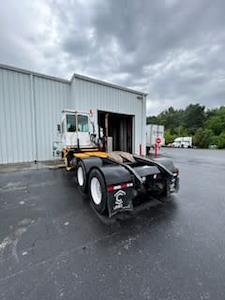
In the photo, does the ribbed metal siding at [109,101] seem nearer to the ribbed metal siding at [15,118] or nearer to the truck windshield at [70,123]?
the ribbed metal siding at [15,118]

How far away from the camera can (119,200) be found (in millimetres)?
2797

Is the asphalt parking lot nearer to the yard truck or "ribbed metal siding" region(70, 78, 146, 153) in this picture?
the yard truck

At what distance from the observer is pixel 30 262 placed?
1854mm

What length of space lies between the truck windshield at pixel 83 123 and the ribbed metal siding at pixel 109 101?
2.89m

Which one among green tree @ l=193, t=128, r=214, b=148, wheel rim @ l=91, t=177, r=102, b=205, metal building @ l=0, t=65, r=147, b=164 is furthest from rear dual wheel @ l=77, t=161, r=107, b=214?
green tree @ l=193, t=128, r=214, b=148

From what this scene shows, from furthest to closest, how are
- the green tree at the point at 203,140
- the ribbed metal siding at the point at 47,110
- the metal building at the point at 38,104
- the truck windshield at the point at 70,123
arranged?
the green tree at the point at 203,140 < the ribbed metal siding at the point at 47,110 < the metal building at the point at 38,104 < the truck windshield at the point at 70,123

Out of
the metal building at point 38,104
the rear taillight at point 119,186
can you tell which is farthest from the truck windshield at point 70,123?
the rear taillight at point 119,186

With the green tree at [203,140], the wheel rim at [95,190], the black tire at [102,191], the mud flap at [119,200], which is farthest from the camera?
the green tree at [203,140]

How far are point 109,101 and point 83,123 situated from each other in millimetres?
4756

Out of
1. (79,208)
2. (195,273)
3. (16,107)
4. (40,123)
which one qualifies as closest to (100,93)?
(40,123)

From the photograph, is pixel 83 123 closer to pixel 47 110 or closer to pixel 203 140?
pixel 47 110

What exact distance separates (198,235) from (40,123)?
958 cm

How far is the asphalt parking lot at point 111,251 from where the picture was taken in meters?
1.52

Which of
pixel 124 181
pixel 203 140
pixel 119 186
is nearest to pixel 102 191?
pixel 119 186
